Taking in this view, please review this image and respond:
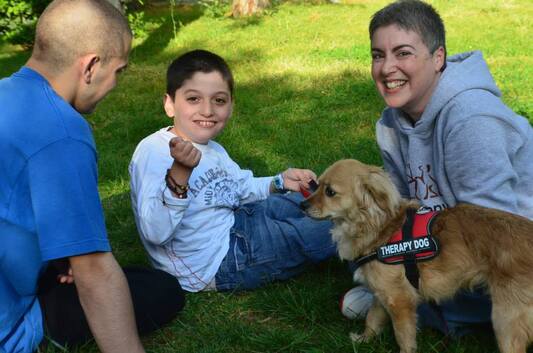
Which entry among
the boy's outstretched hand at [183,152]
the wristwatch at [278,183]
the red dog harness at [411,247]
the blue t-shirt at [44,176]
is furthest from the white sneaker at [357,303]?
the blue t-shirt at [44,176]

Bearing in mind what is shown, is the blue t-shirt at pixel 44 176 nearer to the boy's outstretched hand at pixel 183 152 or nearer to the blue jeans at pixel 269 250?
the boy's outstretched hand at pixel 183 152

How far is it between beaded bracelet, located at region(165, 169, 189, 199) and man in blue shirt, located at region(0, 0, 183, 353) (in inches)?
25.5

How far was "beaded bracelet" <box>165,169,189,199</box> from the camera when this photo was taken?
308 centimetres

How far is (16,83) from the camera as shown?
7.89 feet

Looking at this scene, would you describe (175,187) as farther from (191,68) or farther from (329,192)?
(191,68)

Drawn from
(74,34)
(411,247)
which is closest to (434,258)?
(411,247)

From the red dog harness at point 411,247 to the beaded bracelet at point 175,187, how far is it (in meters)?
1.07

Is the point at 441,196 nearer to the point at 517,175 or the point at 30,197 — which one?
the point at 517,175

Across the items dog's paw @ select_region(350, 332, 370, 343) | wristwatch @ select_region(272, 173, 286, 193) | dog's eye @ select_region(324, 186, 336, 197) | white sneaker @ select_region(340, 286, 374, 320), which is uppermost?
dog's eye @ select_region(324, 186, 336, 197)

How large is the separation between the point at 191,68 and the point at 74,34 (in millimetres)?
1409

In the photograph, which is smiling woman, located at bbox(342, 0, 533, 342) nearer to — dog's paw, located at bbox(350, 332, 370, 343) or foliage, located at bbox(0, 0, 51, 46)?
dog's paw, located at bbox(350, 332, 370, 343)

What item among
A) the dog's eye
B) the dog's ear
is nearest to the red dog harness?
the dog's ear

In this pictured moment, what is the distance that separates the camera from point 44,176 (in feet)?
7.32

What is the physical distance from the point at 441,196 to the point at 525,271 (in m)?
0.81
